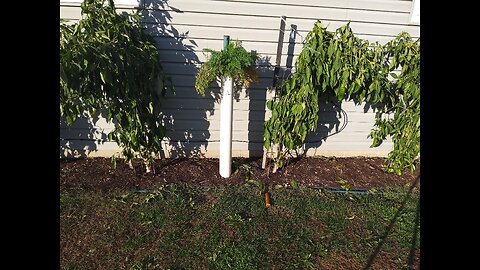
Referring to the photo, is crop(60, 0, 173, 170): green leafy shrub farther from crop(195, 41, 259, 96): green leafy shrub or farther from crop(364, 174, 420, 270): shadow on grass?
crop(364, 174, 420, 270): shadow on grass

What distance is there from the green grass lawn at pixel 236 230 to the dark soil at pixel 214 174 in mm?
179

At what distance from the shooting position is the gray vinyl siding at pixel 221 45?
3686 mm

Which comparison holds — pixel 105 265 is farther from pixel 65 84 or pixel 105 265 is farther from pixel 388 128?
pixel 388 128

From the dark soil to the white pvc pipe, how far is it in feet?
0.44

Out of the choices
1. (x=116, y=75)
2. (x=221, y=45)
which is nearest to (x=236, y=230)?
(x=116, y=75)

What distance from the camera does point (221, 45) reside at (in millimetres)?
3799

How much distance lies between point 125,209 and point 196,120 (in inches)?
54.5

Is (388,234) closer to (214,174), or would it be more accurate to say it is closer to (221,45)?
(214,174)

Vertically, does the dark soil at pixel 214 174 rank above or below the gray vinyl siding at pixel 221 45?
below

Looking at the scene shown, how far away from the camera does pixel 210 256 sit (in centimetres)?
255

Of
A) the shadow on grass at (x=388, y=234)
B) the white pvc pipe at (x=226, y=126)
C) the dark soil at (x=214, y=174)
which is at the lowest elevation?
the shadow on grass at (x=388, y=234)

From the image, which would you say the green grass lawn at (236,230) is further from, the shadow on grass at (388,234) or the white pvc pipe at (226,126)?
the white pvc pipe at (226,126)

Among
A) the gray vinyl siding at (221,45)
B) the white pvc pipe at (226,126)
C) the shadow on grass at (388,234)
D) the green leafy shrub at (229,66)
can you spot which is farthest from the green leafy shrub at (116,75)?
the shadow on grass at (388,234)
